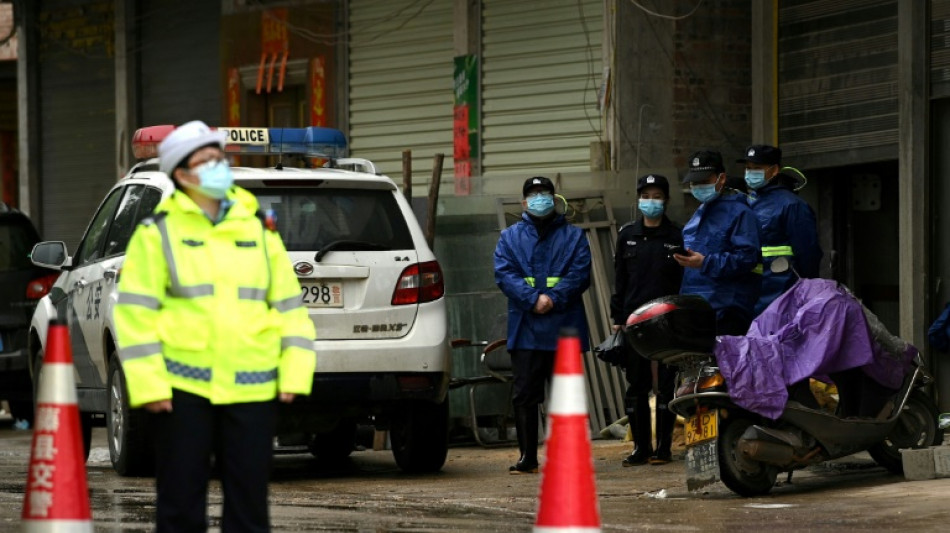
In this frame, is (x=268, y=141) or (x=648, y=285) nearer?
(x=648, y=285)

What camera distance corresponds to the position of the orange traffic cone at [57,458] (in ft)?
20.9

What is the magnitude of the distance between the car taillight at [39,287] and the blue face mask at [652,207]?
6378 millimetres

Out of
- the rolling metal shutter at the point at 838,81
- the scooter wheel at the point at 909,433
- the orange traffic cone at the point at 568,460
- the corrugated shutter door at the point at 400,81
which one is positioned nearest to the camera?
the orange traffic cone at the point at 568,460

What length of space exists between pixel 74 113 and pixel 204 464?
18283 millimetres

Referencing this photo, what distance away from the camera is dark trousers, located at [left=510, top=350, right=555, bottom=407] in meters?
11.7

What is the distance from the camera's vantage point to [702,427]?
9.84m

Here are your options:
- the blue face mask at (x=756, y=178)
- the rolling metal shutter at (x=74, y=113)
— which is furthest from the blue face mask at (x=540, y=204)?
the rolling metal shutter at (x=74, y=113)

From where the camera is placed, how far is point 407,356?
10852 mm

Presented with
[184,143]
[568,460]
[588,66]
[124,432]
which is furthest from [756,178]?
[184,143]

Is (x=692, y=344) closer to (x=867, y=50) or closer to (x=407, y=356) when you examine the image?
(x=407, y=356)

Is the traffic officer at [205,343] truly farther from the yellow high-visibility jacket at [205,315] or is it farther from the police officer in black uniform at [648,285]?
the police officer in black uniform at [648,285]

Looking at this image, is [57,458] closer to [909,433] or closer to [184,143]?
[184,143]

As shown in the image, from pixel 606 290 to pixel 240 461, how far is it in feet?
27.5

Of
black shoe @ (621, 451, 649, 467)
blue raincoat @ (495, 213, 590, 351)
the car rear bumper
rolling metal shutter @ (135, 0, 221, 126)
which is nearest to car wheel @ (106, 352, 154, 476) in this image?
the car rear bumper
